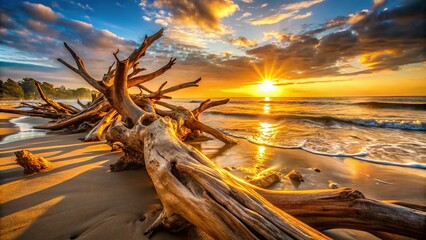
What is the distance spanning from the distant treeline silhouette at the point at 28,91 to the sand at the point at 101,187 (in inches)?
1230

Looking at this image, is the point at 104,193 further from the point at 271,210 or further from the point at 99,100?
the point at 99,100

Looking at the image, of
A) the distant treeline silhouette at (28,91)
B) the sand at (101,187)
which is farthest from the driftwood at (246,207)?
the distant treeline silhouette at (28,91)

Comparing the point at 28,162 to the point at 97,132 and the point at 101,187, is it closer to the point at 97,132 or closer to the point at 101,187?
the point at 101,187

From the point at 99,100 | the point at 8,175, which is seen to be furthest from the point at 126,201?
the point at 99,100

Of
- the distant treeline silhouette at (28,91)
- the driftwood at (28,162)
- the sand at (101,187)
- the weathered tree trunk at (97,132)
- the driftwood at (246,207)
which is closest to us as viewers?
the driftwood at (246,207)

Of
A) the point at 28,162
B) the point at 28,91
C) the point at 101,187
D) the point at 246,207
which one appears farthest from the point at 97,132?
the point at 28,91

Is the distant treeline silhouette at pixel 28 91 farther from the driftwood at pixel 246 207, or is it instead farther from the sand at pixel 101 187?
the driftwood at pixel 246 207

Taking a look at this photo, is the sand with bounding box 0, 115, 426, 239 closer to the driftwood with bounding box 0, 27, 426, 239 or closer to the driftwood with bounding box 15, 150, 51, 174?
the driftwood with bounding box 15, 150, 51, 174

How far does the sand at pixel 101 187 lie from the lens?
5.08 feet

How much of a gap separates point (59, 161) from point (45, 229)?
6.88 ft

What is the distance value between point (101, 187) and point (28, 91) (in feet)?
216

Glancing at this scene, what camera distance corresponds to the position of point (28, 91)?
47875 mm

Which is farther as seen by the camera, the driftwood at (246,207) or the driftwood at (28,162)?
the driftwood at (28,162)

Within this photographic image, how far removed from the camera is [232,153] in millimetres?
4816
